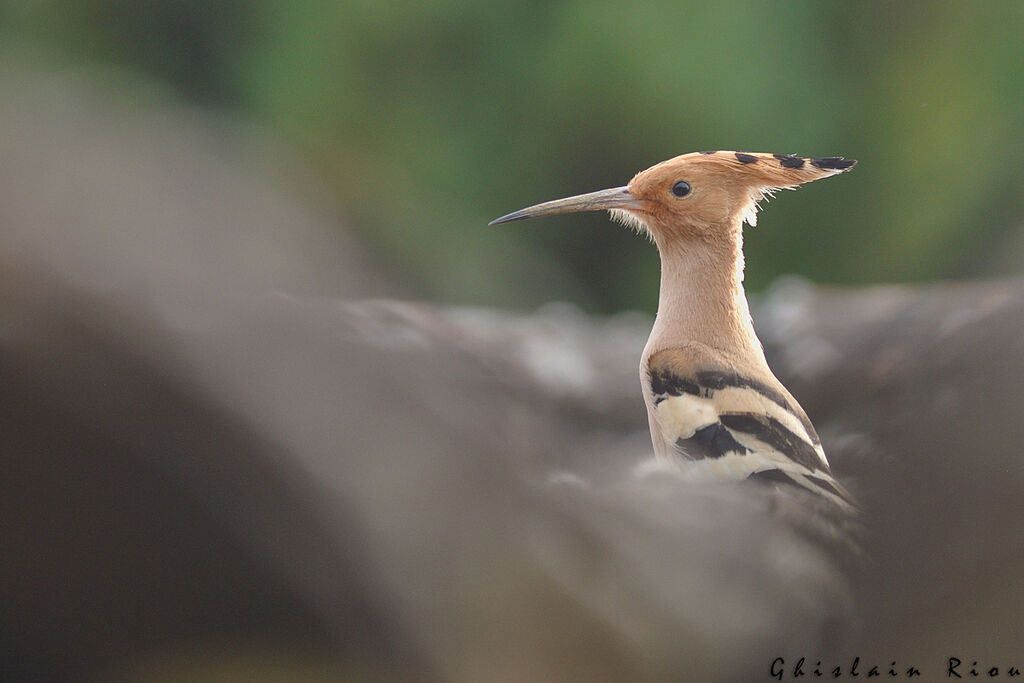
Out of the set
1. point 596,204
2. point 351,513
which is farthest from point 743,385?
point 351,513

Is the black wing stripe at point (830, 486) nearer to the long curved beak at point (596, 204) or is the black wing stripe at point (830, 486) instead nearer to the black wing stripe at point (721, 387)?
the black wing stripe at point (721, 387)

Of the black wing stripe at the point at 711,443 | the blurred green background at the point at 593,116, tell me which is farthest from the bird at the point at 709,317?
the blurred green background at the point at 593,116

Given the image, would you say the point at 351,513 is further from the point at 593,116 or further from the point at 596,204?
the point at 593,116

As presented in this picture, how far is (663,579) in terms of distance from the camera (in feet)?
1.09

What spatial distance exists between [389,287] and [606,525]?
27 cm

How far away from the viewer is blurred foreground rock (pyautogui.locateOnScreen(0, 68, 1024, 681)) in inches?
12.2

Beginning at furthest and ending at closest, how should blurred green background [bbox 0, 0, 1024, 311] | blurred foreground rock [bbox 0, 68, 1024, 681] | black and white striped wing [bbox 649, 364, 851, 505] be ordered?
blurred green background [bbox 0, 0, 1024, 311], black and white striped wing [bbox 649, 364, 851, 505], blurred foreground rock [bbox 0, 68, 1024, 681]

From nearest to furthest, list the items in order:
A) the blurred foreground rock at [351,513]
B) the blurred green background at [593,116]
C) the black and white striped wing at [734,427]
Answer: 1. the blurred foreground rock at [351,513]
2. the black and white striped wing at [734,427]
3. the blurred green background at [593,116]

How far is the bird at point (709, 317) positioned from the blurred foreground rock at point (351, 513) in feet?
0.18

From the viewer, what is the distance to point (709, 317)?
486mm

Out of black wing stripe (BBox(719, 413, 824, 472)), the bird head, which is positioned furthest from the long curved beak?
black wing stripe (BBox(719, 413, 824, 472))

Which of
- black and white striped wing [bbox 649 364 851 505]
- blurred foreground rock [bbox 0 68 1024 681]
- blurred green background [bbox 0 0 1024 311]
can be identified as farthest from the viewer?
blurred green background [bbox 0 0 1024 311]

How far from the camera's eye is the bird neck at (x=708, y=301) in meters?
0.48

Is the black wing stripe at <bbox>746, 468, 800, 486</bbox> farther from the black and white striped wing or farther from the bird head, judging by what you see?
the bird head
